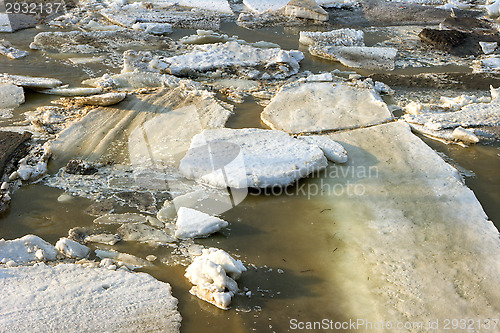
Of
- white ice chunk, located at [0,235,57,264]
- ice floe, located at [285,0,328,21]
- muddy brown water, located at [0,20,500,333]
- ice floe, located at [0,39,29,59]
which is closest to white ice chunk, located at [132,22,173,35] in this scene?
ice floe, located at [0,39,29,59]

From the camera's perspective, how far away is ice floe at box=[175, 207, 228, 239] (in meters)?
3.38

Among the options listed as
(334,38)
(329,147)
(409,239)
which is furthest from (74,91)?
(334,38)

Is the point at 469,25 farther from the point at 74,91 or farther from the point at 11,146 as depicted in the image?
the point at 11,146

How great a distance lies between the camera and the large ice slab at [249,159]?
3881mm

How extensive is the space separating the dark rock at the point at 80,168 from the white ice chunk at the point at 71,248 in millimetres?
940

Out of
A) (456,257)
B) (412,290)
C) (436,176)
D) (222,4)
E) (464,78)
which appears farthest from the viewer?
(222,4)

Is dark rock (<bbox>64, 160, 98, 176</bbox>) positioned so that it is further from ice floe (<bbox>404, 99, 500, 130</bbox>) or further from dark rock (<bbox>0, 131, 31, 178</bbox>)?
ice floe (<bbox>404, 99, 500, 130</bbox>)

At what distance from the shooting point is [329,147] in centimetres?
431

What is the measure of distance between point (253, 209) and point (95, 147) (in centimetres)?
165

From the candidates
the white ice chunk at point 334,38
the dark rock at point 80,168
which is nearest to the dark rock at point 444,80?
the white ice chunk at point 334,38

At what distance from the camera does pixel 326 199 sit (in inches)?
150

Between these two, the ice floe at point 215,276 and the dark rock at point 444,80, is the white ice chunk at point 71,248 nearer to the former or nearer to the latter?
the ice floe at point 215,276

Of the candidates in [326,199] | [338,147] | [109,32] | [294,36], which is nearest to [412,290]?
[326,199]

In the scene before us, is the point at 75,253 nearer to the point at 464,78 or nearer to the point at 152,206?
the point at 152,206
